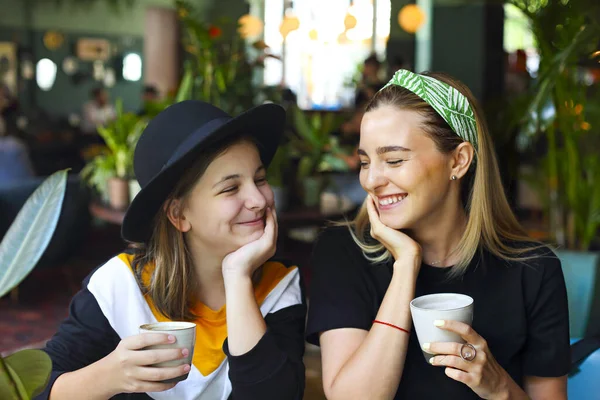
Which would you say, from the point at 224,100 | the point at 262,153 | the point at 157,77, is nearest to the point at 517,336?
the point at 262,153

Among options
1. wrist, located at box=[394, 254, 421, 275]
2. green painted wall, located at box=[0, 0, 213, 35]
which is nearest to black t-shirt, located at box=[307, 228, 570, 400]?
wrist, located at box=[394, 254, 421, 275]

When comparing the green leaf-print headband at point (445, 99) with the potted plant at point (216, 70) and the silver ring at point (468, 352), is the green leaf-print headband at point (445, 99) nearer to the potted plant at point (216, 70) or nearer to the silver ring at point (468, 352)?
the silver ring at point (468, 352)

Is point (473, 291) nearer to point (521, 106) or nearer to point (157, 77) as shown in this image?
point (521, 106)

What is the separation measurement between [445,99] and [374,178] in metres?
0.23

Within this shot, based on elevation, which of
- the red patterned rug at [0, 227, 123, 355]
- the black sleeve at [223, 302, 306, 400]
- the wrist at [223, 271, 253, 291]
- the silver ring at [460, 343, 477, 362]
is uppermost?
the wrist at [223, 271, 253, 291]

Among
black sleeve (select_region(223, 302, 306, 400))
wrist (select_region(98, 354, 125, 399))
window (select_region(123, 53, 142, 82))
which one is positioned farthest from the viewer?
window (select_region(123, 53, 142, 82))

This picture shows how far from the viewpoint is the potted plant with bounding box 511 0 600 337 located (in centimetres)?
269

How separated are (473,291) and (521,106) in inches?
92.5

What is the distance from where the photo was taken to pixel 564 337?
150 cm

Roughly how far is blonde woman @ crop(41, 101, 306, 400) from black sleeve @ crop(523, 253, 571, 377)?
1.59ft

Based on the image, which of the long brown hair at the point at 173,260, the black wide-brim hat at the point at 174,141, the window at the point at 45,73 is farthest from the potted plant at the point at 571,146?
the window at the point at 45,73

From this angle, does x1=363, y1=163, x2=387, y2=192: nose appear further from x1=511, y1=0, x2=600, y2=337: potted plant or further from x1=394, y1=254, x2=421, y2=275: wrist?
x1=511, y1=0, x2=600, y2=337: potted plant

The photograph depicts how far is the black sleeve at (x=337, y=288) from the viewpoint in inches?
57.5

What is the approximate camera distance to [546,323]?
4.95 feet
